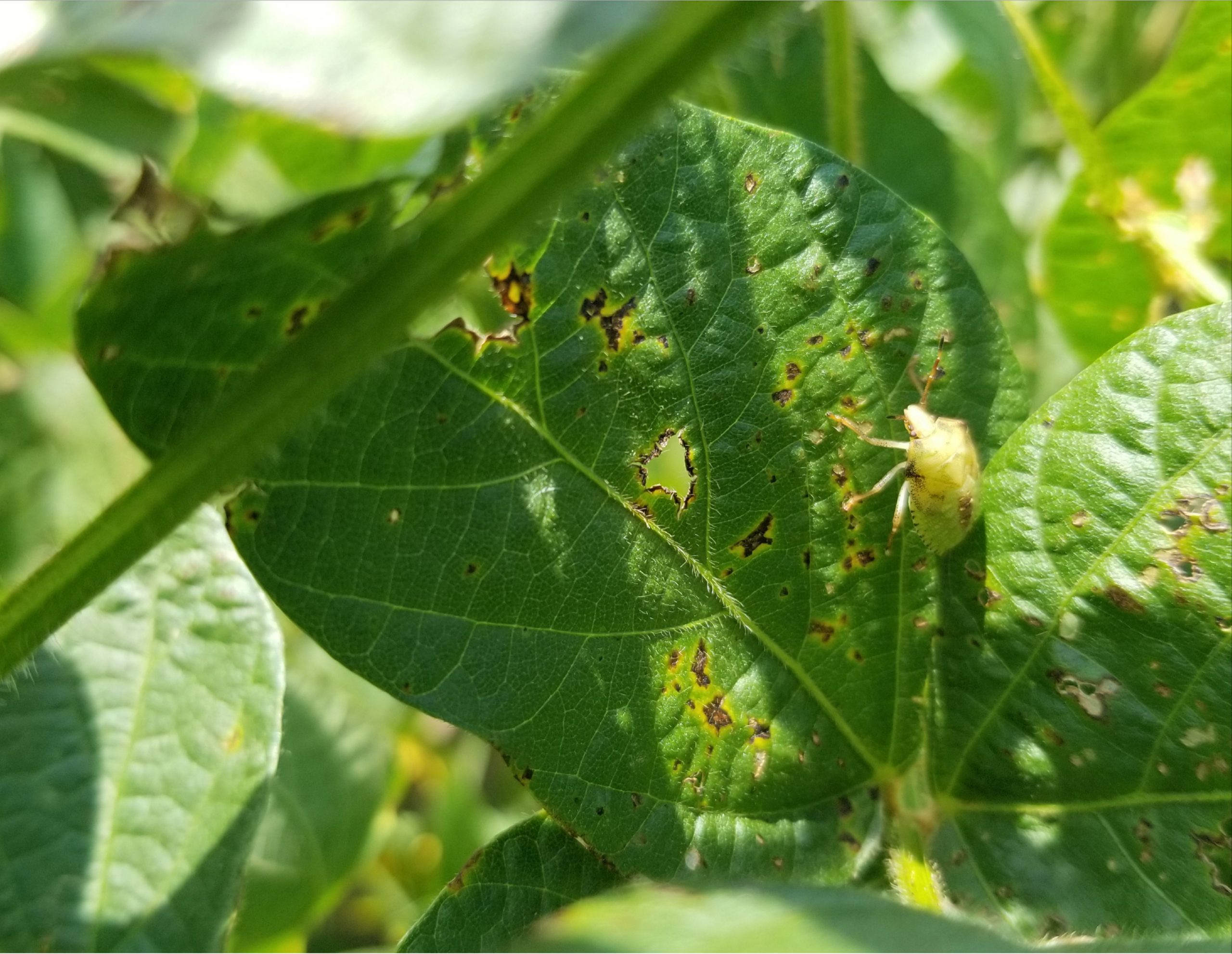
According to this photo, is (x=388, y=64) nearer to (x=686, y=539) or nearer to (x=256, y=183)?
(x=686, y=539)

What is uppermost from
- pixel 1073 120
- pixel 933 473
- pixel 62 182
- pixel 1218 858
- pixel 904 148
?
pixel 62 182

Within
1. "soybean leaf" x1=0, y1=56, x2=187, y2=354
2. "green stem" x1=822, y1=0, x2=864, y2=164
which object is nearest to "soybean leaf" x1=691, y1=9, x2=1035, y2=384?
"green stem" x1=822, y1=0, x2=864, y2=164

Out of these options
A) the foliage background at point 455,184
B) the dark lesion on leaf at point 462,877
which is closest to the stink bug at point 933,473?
the foliage background at point 455,184

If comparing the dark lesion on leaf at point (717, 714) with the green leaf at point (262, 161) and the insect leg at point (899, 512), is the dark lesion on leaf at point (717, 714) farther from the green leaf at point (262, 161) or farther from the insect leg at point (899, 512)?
the green leaf at point (262, 161)

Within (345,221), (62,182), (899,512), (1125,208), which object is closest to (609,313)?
(345,221)

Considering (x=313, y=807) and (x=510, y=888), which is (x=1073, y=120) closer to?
(x=510, y=888)
